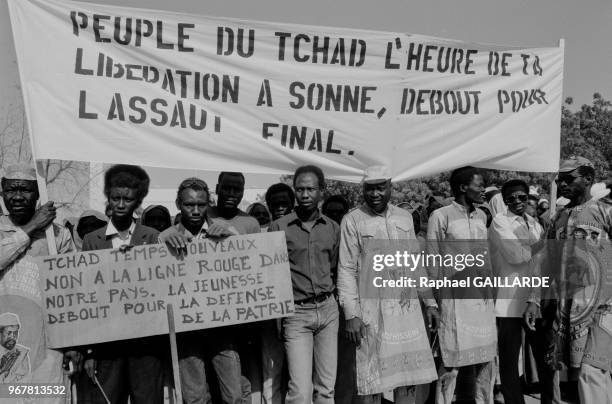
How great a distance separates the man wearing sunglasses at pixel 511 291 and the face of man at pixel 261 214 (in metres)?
2.35

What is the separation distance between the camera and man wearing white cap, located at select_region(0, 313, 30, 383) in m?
3.83

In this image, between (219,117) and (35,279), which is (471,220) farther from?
(35,279)

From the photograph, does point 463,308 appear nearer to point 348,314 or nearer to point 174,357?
point 348,314

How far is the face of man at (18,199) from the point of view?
3971mm

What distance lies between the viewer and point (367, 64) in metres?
5.01

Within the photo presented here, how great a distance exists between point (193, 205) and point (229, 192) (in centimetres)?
89

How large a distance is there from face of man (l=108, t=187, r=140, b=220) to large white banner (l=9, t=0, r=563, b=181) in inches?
14.6

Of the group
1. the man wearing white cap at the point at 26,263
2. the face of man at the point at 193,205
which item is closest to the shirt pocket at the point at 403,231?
the face of man at the point at 193,205

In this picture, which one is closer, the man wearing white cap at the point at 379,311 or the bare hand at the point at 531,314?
the man wearing white cap at the point at 379,311

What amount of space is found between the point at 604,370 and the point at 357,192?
78.7 ft

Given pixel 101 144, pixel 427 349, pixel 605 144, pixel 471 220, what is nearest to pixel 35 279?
pixel 101 144

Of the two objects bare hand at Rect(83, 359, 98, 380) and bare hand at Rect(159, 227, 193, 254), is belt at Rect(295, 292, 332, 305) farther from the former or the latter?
bare hand at Rect(83, 359, 98, 380)

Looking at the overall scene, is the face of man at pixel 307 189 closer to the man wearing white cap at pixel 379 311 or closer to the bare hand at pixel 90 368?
the man wearing white cap at pixel 379 311

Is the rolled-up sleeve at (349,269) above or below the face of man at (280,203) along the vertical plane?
below
